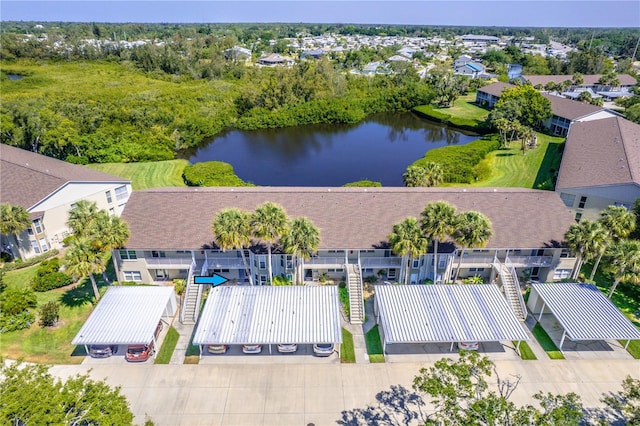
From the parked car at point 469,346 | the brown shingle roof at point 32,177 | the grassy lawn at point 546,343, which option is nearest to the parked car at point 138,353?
the brown shingle roof at point 32,177

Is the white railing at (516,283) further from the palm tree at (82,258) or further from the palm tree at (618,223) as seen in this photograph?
the palm tree at (82,258)

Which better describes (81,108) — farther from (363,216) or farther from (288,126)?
(363,216)

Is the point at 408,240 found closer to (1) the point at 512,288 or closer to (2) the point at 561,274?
(1) the point at 512,288

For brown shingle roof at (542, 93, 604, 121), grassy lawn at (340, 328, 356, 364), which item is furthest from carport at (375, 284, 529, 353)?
brown shingle roof at (542, 93, 604, 121)

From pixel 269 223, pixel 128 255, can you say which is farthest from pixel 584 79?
pixel 128 255

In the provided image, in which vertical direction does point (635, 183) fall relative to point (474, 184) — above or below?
above

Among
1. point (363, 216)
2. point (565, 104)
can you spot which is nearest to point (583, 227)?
point (363, 216)
